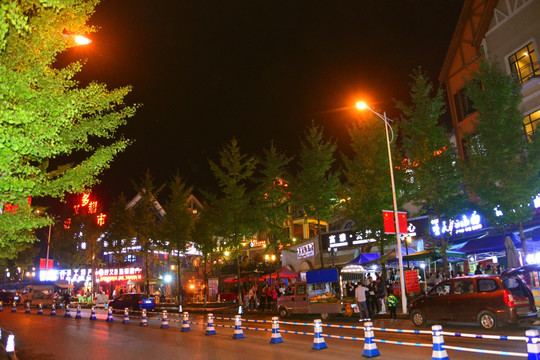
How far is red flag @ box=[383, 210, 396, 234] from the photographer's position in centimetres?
2030

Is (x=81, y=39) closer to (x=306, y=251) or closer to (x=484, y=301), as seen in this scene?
(x=484, y=301)

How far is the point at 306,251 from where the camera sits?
120 feet

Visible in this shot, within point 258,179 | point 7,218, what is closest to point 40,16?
point 7,218

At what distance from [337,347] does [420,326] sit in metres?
5.87

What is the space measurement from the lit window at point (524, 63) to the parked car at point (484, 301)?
13.8m

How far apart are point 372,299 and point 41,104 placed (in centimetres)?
1802

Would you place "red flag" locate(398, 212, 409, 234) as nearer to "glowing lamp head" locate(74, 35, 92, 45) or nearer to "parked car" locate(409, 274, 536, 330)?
"parked car" locate(409, 274, 536, 330)

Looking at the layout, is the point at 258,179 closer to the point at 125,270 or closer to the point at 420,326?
the point at 420,326

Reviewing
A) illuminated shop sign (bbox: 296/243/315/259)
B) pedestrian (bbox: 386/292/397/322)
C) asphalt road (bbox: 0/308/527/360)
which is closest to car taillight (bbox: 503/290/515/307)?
asphalt road (bbox: 0/308/527/360)

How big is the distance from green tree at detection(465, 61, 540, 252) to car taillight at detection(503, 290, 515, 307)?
19.7 feet

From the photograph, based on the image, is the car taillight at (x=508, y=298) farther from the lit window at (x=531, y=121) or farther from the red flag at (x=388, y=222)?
the lit window at (x=531, y=121)

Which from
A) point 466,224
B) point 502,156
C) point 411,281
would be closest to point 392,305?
point 411,281

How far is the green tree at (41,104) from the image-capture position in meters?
7.18

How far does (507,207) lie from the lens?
1880cm
